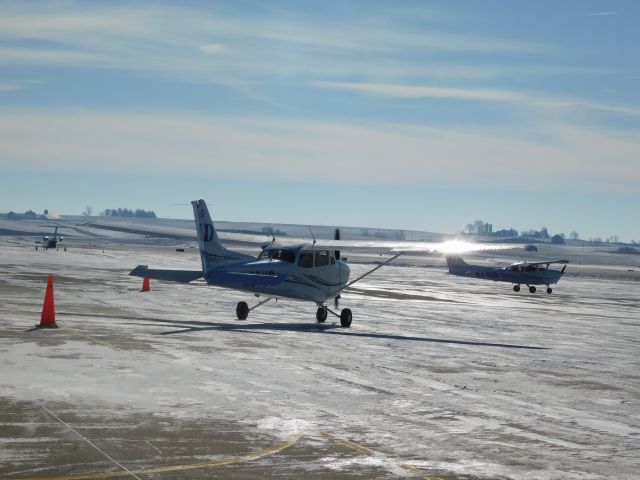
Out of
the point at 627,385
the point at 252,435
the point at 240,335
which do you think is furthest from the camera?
the point at 240,335

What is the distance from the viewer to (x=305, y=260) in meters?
28.5

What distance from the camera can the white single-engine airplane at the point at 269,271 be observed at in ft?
89.8

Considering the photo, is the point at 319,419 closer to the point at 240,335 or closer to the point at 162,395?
the point at 162,395

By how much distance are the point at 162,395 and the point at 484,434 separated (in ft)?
18.0

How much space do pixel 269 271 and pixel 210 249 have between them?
7.27 feet

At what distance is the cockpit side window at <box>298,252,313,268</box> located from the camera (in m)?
28.4

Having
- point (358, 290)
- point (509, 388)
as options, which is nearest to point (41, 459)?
point (509, 388)

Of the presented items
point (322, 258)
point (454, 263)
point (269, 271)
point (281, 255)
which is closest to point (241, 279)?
point (269, 271)

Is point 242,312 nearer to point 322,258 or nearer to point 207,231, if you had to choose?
point 207,231

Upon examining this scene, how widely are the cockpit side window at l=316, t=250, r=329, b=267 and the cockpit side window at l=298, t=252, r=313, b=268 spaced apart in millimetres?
316

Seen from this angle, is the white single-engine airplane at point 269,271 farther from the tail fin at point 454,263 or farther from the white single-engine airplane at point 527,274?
the tail fin at point 454,263

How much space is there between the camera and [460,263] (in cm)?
6400

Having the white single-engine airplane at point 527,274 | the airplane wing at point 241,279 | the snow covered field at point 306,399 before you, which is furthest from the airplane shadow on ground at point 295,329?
the white single-engine airplane at point 527,274

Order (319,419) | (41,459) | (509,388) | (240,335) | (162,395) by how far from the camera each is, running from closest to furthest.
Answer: (41,459), (319,419), (162,395), (509,388), (240,335)
